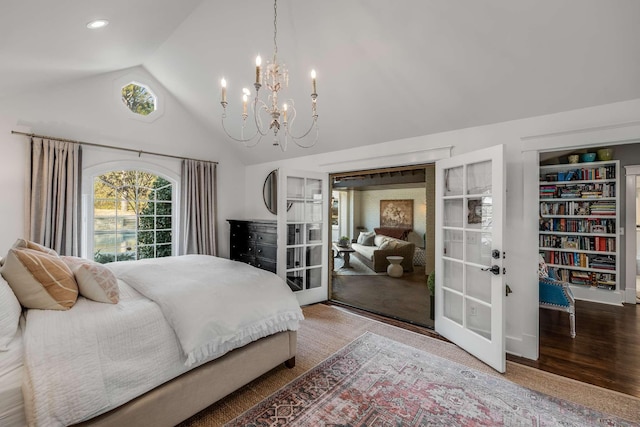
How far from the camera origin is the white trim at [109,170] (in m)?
3.73

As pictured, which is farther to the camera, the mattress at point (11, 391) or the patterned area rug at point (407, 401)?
the patterned area rug at point (407, 401)

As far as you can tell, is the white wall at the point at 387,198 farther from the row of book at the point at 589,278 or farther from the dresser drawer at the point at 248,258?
the dresser drawer at the point at 248,258

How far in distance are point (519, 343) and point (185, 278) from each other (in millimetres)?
3097

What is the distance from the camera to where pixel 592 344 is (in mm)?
2896

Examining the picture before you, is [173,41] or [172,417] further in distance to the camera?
[173,41]

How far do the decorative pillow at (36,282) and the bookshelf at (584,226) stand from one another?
602 centimetres

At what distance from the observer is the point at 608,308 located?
3.99 meters

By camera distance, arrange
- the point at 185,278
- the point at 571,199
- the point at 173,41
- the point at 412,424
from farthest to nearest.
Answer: the point at 571,199 → the point at 173,41 → the point at 185,278 → the point at 412,424

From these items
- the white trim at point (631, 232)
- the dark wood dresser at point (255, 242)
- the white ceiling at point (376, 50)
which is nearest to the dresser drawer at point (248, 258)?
the dark wood dresser at point (255, 242)

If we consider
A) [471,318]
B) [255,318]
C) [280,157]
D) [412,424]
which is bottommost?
[412,424]

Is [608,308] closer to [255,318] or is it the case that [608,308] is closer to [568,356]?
[568,356]

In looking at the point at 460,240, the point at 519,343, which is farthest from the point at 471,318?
the point at 460,240

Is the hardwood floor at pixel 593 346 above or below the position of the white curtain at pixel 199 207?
below

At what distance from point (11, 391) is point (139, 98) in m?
4.14
